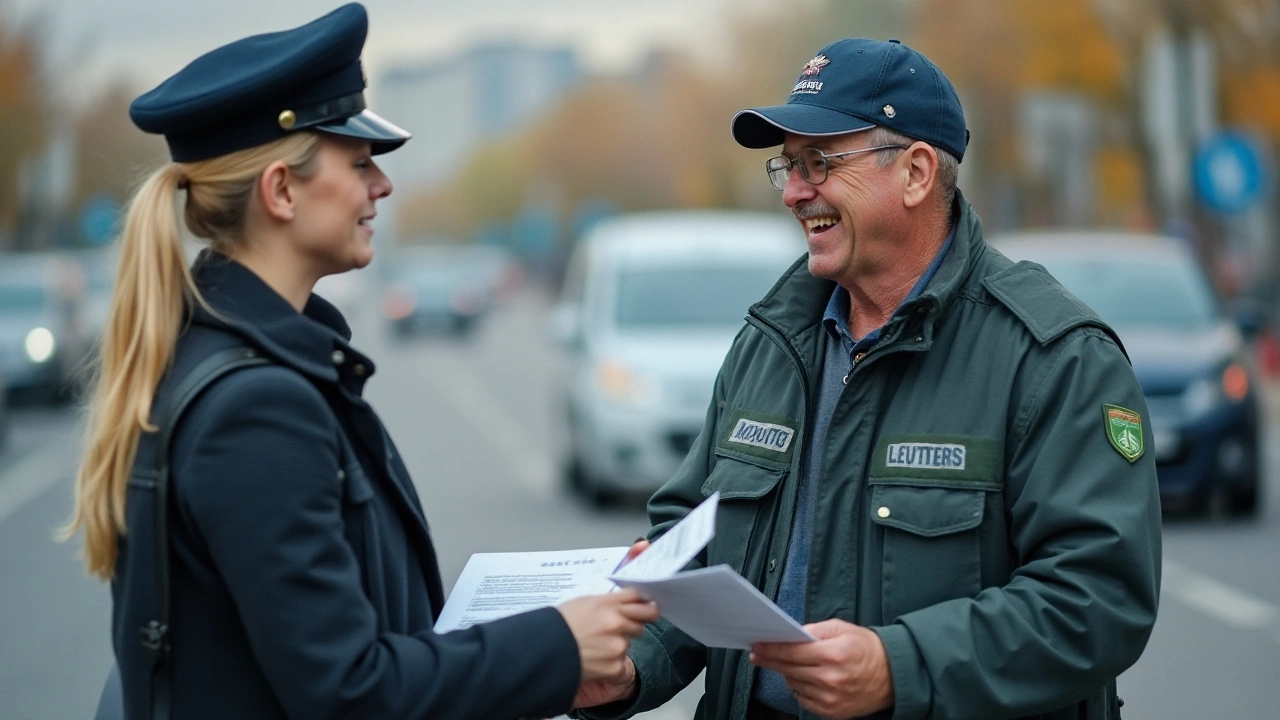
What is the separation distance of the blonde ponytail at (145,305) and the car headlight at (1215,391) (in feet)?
30.4

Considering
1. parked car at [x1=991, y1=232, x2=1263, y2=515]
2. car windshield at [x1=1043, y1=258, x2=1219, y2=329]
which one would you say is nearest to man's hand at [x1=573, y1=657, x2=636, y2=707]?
parked car at [x1=991, y1=232, x2=1263, y2=515]

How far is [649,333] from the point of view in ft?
41.9

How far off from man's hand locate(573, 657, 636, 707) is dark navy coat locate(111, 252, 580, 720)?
1.70 ft

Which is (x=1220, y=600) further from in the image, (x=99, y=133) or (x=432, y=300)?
(x=99, y=133)

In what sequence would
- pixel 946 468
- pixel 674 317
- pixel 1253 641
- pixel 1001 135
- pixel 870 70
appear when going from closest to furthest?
pixel 946 468 → pixel 870 70 → pixel 1253 641 → pixel 674 317 → pixel 1001 135

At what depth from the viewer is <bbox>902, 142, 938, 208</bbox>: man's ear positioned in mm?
3424

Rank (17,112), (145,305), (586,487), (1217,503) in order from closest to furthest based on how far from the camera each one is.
Result: (145,305) → (1217,503) → (586,487) → (17,112)

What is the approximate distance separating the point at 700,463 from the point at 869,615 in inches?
25.7

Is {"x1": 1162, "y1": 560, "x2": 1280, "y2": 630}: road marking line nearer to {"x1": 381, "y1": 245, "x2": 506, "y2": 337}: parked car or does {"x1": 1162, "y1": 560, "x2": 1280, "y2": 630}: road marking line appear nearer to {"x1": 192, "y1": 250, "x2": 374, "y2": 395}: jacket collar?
{"x1": 192, "y1": 250, "x2": 374, "y2": 395}: jacket collar

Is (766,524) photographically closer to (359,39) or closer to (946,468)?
(946,468)

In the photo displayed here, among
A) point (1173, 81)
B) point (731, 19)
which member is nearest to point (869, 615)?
point (1173, 81)

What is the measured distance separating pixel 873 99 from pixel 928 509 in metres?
Result: 0.80

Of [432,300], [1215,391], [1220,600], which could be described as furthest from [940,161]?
[432,300]

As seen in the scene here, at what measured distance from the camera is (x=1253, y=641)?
26.8 feet
